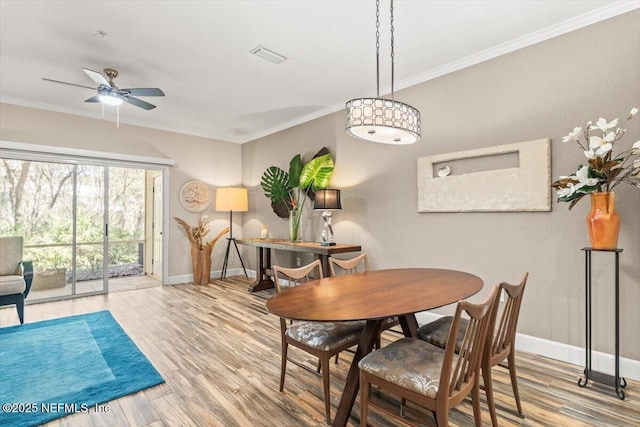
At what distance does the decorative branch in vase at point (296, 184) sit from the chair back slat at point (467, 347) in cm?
325

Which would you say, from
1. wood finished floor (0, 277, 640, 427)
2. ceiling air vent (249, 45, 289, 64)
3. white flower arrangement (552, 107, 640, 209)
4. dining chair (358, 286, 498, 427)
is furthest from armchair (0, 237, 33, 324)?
white flower arrangement (552, 107, 640, 209)

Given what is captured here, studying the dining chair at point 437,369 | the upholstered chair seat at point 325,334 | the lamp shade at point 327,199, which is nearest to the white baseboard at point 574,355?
the dining chair at point 437,369

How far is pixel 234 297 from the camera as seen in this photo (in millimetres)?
4777

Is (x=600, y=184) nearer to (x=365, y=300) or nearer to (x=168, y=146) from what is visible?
(x=365, y=300)

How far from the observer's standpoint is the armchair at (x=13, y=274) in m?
3.51

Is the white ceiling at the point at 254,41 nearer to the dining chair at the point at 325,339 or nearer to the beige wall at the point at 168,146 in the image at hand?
the beige wall at the point at 168,146

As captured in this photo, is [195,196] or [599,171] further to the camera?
[195,196]

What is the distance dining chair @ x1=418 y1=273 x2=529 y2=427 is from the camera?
1727 millimetres

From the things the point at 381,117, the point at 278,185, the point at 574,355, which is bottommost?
the point at 574,355

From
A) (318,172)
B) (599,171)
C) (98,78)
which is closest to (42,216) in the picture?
(98,78)

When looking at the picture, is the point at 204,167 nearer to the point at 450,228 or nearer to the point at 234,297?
the point at 234,297

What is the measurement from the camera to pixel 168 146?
5.72 metres

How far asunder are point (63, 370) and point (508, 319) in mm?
3278

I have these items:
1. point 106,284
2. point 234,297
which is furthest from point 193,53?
point 106,284
